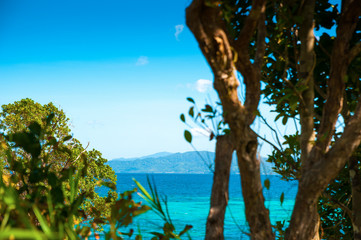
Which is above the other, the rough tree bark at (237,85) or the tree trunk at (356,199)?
the rough tree bark at (237,85)

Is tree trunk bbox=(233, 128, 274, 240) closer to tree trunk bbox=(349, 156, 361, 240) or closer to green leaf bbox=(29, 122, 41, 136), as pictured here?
green leaf bbox=(29, 122, 41, 136)

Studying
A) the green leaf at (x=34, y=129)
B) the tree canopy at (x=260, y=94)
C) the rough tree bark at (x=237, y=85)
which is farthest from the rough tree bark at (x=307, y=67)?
the green leaf at (x=34, y=129)

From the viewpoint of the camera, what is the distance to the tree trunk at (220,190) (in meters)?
1.66

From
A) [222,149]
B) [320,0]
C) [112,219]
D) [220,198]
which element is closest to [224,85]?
[222,149]

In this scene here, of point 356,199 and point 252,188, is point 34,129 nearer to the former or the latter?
point 252,188

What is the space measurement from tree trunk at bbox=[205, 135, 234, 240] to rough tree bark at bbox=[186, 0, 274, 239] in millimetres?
100

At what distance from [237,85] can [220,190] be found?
0.56 metres

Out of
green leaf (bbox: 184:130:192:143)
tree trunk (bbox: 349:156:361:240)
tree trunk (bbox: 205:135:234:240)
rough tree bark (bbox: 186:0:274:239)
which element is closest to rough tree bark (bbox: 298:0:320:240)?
rough tree bark (bbox: 186:0:274:239)

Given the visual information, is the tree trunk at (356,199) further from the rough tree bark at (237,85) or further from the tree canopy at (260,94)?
the rough tree bark at (237,85)

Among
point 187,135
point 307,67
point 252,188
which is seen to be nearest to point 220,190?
point 252,188

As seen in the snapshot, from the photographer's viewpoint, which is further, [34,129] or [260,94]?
[260,94]

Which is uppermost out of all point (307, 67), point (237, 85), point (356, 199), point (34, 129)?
point (307, 67)

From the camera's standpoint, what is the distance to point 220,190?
1.69 meters

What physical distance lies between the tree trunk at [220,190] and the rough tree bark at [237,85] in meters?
0.10
